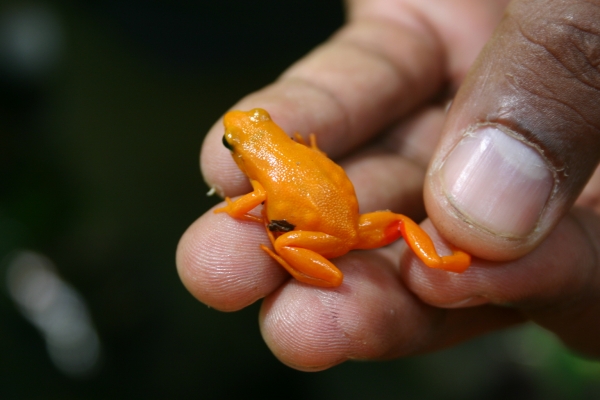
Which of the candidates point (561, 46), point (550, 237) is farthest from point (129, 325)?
point (561, 46)

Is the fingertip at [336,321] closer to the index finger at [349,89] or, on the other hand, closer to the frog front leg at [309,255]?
the frog front leg at [309,255]

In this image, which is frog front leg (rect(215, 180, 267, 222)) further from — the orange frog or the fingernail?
the fingernail

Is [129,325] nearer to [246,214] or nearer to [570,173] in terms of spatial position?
[246,214]

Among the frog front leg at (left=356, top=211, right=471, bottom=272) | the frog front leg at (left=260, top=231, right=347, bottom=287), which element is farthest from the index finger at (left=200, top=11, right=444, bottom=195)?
the frog front leg at (left=356, top=211, right=471, bottom=272)

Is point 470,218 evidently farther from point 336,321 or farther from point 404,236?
point 336,321

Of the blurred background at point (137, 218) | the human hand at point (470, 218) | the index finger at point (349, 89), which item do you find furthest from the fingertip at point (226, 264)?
the blurred background at point (137, 218)
